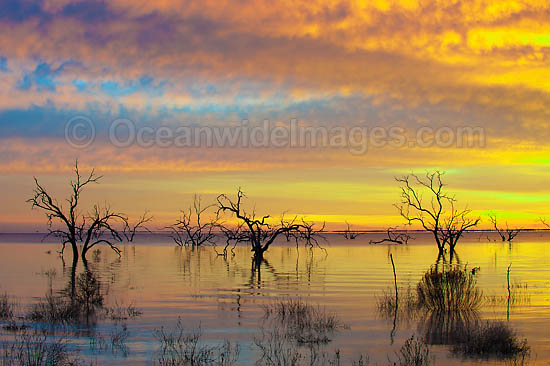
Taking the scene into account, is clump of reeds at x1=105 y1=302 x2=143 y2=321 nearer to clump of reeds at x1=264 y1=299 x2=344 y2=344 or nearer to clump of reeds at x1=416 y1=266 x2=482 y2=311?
clump of reeds at x1=264 y1=299 x2=344 y2=344

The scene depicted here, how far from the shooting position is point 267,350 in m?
14.2

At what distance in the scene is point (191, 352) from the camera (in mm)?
13625

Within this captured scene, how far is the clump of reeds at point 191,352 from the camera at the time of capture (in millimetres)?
12617

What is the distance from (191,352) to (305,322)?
5.16 m

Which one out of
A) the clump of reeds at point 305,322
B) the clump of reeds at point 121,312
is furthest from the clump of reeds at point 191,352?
the clump of reeds at point 121,312

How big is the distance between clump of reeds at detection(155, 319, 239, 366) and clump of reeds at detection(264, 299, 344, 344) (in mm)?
2126

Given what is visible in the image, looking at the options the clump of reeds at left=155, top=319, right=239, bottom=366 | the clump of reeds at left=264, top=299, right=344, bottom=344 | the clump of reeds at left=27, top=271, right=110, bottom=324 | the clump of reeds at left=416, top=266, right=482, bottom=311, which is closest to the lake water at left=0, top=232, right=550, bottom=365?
the clump of reeds at left=155, top=319, right=239, bottom=366

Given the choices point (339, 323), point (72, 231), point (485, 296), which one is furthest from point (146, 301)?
point (72, 231)

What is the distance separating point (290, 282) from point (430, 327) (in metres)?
15.0

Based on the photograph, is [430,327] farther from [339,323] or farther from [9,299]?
[9,299]

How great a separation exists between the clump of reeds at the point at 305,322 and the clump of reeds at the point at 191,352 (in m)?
2.13

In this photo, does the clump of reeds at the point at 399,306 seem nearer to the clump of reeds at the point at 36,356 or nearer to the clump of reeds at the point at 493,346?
the clump of reeds at the point at 493,346

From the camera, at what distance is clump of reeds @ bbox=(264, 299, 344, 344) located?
15812 mm

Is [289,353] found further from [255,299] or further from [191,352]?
[255,299]
